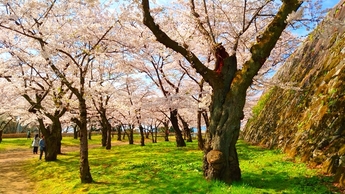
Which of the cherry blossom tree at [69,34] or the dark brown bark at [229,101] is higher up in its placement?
the cherry blossom tree at [69,34]

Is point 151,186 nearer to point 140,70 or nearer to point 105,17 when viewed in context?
point 105,17

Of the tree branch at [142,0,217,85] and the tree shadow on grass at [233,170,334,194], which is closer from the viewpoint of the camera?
the tree shadow on grass at [233,170,334,194]

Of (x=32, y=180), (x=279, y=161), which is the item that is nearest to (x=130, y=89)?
(x=32, y=180)

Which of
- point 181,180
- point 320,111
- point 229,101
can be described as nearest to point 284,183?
point 229,101

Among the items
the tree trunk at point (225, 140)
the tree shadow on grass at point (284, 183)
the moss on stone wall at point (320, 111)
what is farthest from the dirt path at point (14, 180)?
the moss on stone wall at point (320, 111)

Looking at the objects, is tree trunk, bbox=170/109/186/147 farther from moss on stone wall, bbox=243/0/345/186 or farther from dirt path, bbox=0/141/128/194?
dirt path, bbox=0/141/128/194

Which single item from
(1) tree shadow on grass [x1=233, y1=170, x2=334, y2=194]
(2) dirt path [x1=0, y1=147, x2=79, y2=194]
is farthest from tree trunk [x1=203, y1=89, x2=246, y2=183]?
(2) dirt path [x1=0, y1=147, x2=79, y2=194]

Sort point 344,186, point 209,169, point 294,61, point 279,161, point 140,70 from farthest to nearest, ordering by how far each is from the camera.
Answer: point 140,70 < point 294,61 < point 279,161 < point 209,169 < point 344,186

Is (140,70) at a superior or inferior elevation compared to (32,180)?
superior

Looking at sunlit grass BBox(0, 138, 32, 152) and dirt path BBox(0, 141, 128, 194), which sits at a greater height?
sunlit grass BBox(0, 138, 32, 152)

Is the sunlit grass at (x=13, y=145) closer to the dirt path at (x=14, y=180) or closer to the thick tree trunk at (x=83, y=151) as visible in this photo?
the dirt path at (x=14, y=180)

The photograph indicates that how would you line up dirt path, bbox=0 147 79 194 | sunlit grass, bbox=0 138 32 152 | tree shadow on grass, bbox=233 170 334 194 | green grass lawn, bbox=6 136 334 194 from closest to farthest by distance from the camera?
tree shadow on grass, bbox=233 170 334 194 < green grass lawn, bbox=6 136 334 194 < dirt path, bbox=0 147 79 194 < sunlit grass, bbox=0 138 32 152

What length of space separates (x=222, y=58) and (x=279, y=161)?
19.4 feet

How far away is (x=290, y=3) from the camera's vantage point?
928 centimetres
